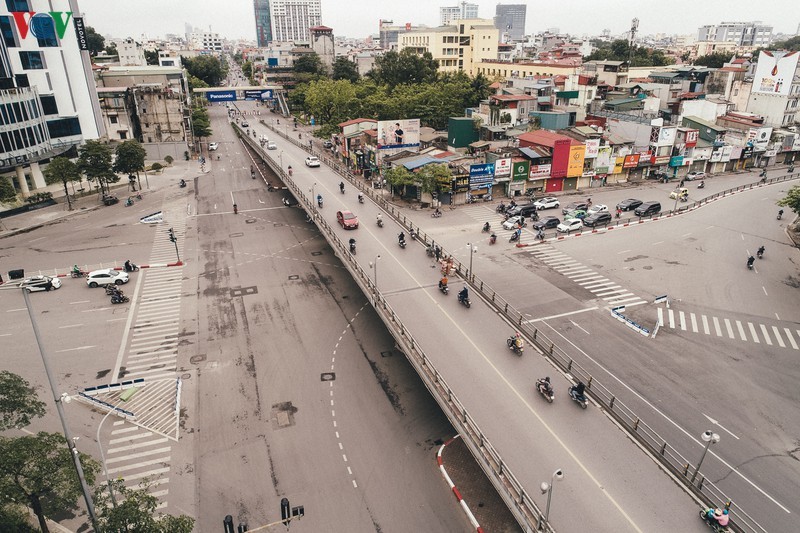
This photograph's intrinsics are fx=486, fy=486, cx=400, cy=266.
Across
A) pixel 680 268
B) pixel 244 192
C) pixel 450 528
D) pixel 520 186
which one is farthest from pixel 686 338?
pixel 244 192

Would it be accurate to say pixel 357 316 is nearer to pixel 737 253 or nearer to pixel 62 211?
pixel 737 253

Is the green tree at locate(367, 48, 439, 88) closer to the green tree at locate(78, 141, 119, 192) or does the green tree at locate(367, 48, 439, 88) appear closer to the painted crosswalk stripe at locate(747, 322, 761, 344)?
the green tree at locate(78, 141, 119, 192)

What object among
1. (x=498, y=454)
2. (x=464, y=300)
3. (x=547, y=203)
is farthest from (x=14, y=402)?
(x=547, y=203)

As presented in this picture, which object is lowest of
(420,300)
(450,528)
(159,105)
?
(450,528)

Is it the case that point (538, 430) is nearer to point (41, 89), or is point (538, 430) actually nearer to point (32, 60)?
point (41, 89)

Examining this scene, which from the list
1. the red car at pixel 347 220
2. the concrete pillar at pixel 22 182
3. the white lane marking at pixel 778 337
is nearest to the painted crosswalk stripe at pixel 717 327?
the white lane marking at pixel 778 337

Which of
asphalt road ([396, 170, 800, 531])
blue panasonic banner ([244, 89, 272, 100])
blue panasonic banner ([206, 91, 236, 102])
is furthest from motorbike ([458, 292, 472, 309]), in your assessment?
blue panasonic banner ([244, 89, 272, 100])
